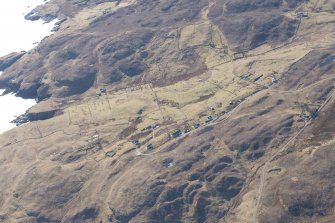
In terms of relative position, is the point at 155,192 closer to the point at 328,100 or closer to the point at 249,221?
the point at 249,221

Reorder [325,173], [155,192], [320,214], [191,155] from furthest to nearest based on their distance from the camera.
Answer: [191,155] < [155,192] < [325,173] < [320,214]

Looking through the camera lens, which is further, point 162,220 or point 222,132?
point 222,132

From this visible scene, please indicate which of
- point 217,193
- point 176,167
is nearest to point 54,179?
point 176,167

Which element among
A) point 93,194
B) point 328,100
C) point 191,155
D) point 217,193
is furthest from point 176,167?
point 328,100

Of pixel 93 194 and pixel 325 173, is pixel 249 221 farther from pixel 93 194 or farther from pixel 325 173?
pixel 93 194

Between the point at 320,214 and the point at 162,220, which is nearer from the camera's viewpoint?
Answer: the point at 320,214

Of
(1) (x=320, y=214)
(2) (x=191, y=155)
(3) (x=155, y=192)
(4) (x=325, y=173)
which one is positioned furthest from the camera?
Result: (2) (x=191, y=155)

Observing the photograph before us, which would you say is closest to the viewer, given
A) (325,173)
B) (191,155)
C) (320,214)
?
(320,214)
